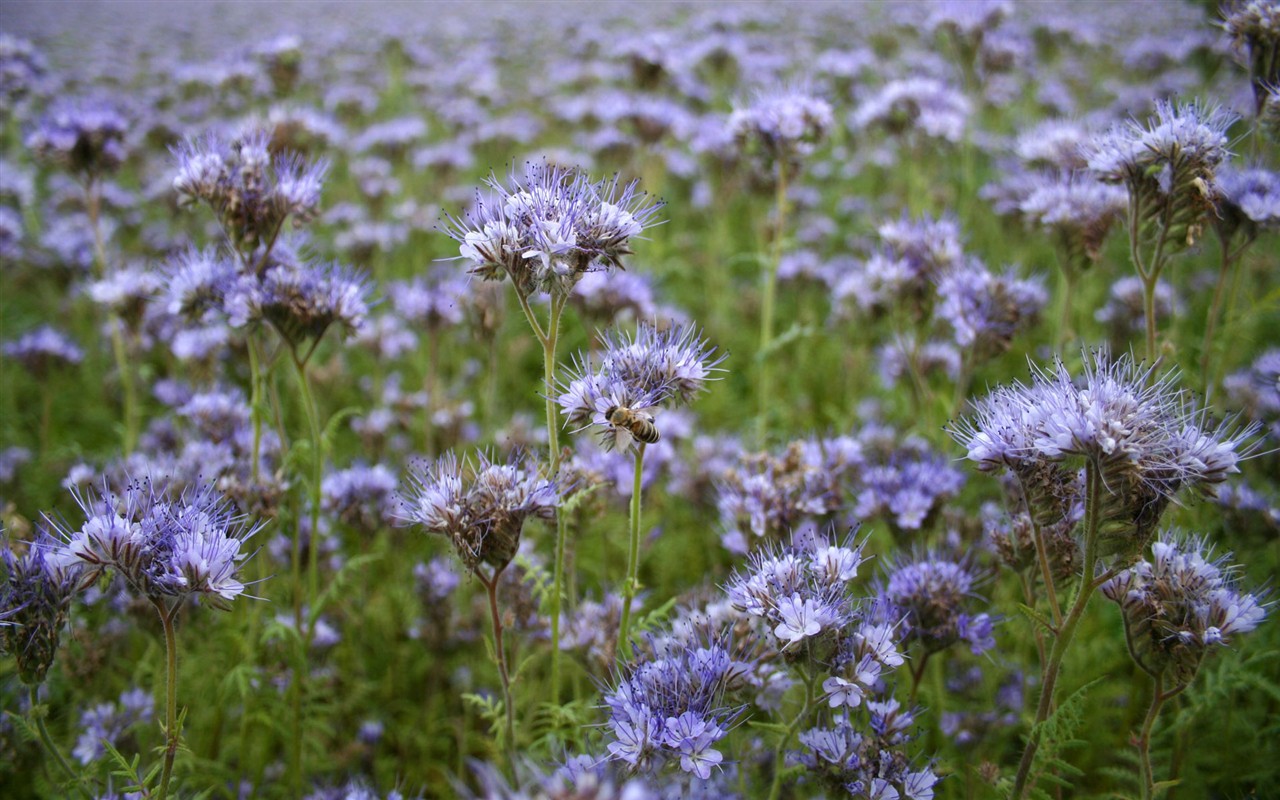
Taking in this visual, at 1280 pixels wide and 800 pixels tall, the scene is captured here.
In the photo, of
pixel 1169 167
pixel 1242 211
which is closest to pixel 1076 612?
pixel 1169 167

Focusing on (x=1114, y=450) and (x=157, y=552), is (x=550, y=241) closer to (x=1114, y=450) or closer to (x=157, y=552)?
(x=157, y=552)

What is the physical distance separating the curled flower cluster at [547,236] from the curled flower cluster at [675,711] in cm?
111

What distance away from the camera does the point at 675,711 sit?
208cm

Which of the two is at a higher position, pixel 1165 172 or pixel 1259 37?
pixel 1259 37

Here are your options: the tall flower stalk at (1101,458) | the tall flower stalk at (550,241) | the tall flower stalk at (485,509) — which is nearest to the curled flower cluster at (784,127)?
the tall flower stalk at (550,241)

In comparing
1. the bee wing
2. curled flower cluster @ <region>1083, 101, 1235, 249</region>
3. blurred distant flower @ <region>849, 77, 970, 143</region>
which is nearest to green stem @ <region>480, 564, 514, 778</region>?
the bee wing

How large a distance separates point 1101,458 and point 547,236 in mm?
1543

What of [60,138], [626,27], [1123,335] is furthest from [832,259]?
[626,27]

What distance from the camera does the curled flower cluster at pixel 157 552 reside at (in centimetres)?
216

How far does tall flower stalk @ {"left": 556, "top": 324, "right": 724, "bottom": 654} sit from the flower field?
2cm

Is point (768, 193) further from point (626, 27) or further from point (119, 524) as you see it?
point (626, 27)

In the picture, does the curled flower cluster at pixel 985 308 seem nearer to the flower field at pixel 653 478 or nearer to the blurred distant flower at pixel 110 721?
the flower field at pixel 653 478

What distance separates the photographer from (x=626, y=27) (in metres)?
14.3

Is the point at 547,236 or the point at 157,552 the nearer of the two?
the point at 157,552
